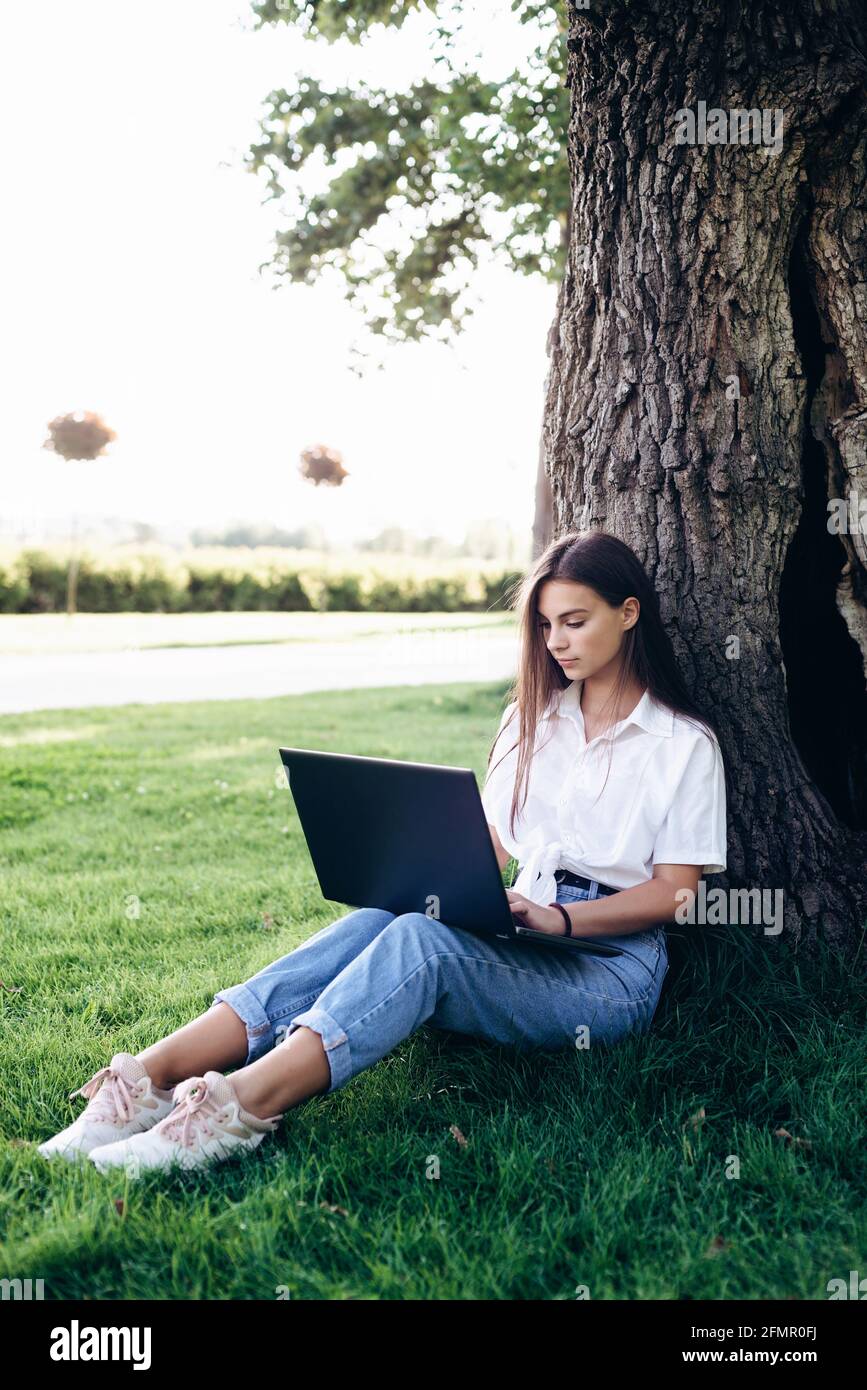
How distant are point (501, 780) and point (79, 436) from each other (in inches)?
781

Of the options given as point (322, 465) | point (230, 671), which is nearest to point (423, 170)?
point (230, 671)

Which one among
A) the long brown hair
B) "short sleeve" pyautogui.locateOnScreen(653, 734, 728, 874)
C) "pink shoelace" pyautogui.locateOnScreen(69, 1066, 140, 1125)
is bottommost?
"pink shoelace" pyautogui.locateOnScreen(69, 1066, 140, 1125)

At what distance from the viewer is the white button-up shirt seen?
2635mm

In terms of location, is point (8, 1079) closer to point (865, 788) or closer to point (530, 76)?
point (865, 788)

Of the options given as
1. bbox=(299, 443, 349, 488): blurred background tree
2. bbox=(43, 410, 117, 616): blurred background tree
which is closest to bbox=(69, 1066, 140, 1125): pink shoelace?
bbox=(43, 410, 117, 616): blurred background tree

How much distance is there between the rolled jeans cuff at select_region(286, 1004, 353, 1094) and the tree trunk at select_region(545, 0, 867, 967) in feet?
4.70

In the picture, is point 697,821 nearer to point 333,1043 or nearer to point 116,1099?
point 333,1043

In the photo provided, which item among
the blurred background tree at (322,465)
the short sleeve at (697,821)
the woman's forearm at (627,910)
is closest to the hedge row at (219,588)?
the blurred background tree at (322,465)

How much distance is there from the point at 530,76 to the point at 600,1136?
24.6 ft

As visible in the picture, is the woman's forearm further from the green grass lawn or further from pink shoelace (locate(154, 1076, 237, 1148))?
pink shoelace (locate(154, 1076, 237, 1148))

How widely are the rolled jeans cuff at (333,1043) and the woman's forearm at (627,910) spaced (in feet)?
2.18

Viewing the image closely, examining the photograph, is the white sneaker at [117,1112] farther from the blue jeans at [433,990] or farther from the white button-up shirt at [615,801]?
the white button-up shirt at [615,801]
